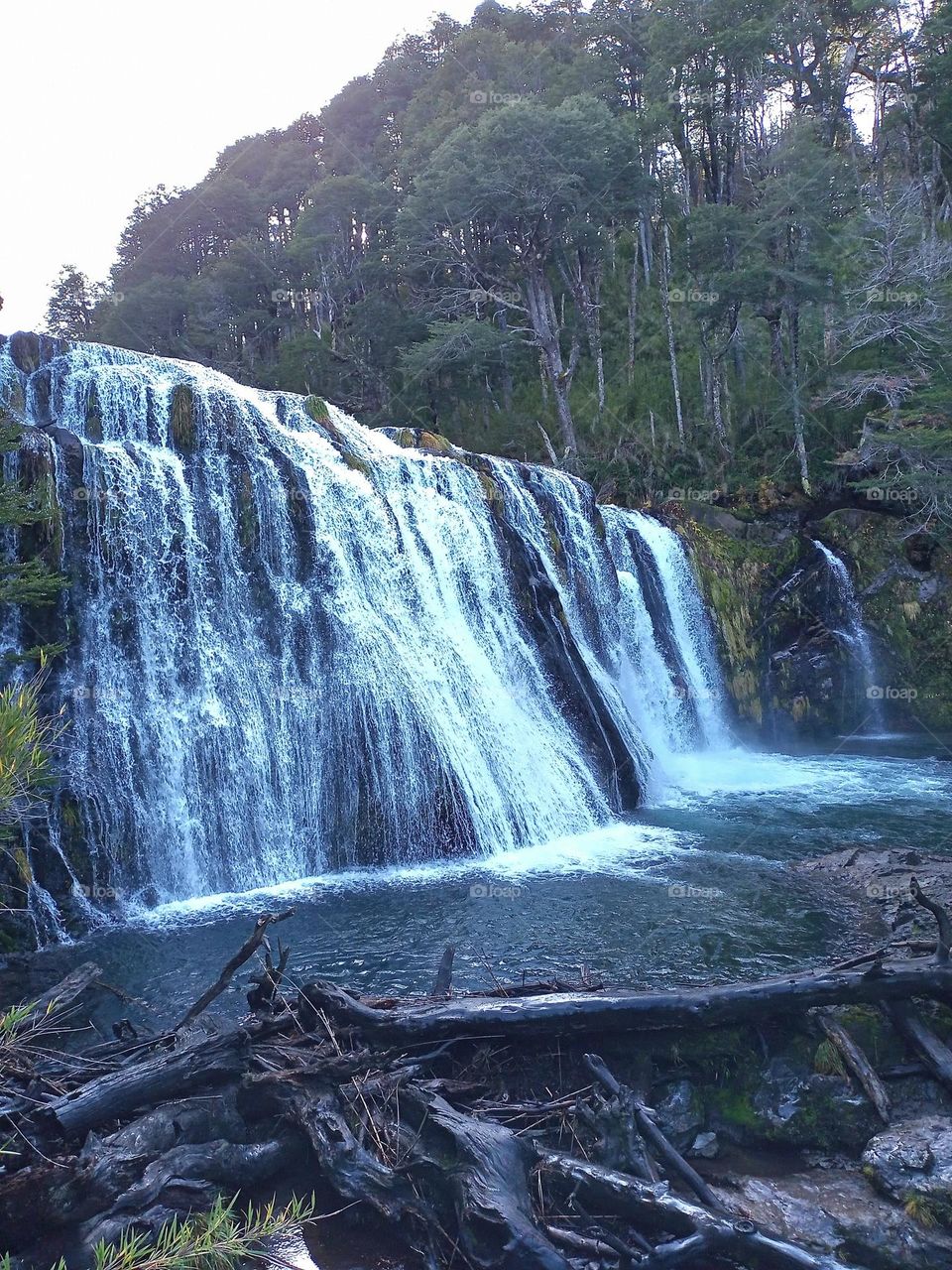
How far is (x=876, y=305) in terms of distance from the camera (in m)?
21.8

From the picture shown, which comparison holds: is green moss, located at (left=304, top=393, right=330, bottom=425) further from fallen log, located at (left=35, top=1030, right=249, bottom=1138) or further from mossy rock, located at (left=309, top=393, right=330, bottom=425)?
fallen log, located at (left=35, top=1030, right=249, bottom=1138)

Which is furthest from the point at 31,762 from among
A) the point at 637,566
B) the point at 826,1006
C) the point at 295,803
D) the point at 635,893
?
the point at 637,566

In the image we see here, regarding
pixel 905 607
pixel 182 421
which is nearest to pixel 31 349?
pixel 182 421

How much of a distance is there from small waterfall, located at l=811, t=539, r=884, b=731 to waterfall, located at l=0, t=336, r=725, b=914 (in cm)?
757

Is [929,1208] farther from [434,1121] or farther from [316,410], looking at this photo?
[316,410]

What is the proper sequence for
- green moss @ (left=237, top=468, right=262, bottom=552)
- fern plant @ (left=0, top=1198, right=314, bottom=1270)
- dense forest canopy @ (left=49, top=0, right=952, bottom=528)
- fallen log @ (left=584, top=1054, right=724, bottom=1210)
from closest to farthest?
fern plant @ (left=0, top=1198, right=314, bottom=1270)
fallen log @ (left=584, top=1054, right=724, bottom=1210)
green moss @ (left=237, top=468, right=262, bottom=552)
dense forest canopy @ (left=49, top=0, right=952, bottom=528)

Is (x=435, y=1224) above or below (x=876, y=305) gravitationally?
below

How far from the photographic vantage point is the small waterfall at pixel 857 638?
19750 millimetres

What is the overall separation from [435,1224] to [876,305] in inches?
943

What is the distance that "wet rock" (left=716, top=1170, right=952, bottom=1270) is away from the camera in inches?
147

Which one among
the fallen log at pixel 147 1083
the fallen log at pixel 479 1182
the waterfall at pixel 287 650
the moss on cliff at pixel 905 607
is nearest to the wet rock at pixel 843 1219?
the fallen log at pixel 479 1182

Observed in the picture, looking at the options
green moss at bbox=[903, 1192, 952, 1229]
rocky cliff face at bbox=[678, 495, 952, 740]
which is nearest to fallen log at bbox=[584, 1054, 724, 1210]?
green moss at bbox=[903, 1192, 952, 1229]

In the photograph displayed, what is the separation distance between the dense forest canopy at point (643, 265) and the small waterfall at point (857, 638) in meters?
2.37

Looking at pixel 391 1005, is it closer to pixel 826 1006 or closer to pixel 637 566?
pixel 826 1006
